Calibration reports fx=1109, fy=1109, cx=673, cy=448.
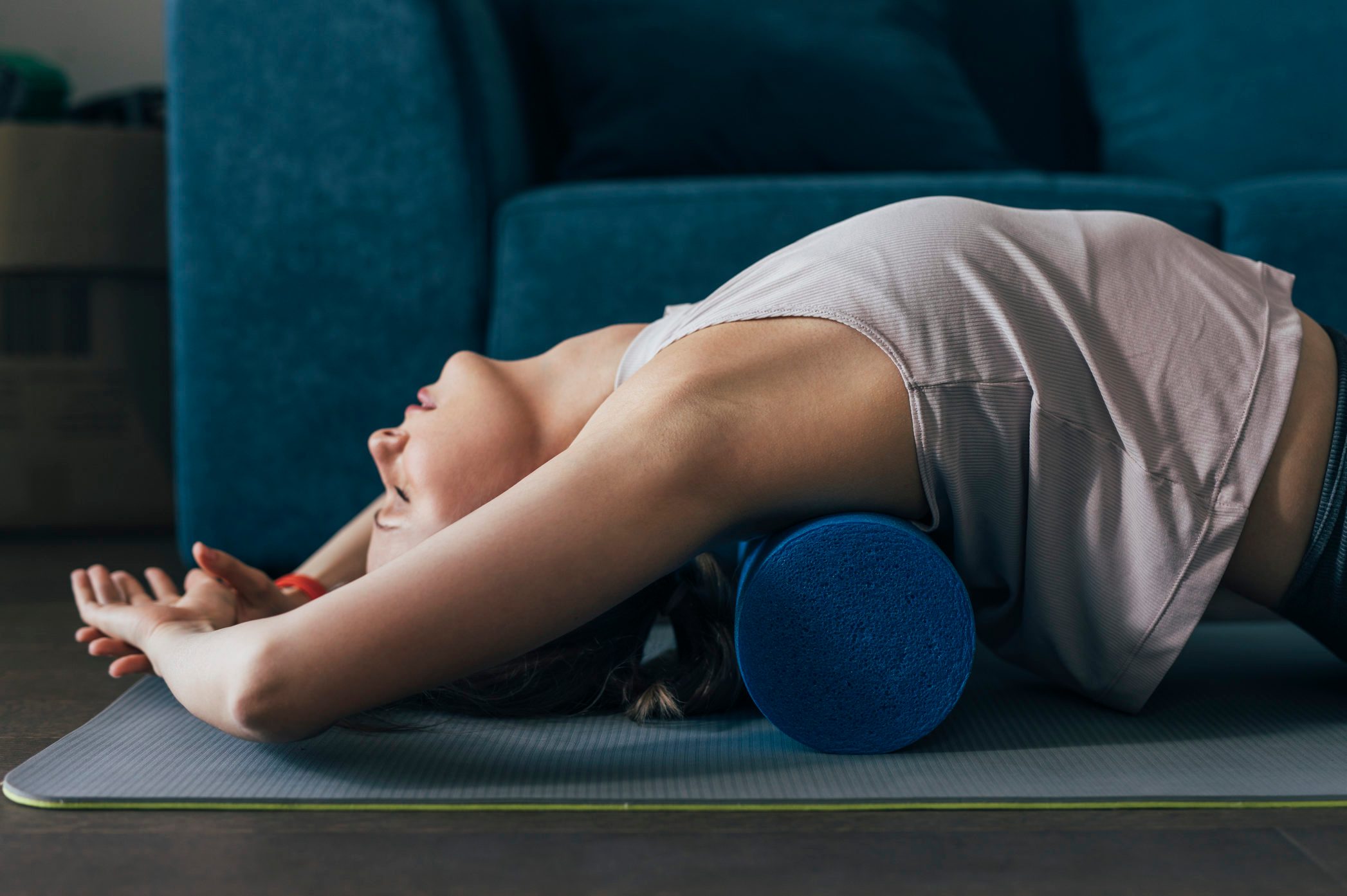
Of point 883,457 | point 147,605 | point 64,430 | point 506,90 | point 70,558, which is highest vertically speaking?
point 506,90

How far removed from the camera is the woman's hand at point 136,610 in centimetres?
94

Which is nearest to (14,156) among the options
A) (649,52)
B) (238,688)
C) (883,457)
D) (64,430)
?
(64,430)

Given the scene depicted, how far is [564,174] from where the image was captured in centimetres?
171

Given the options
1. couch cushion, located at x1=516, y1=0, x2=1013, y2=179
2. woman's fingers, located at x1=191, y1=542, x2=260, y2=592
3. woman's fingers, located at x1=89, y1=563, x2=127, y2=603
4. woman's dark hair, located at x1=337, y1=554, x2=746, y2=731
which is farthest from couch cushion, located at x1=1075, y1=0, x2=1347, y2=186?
woman's fingers, located at x1=89, y1=563, x2=127, y2=603

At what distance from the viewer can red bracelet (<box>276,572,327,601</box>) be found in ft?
3.82

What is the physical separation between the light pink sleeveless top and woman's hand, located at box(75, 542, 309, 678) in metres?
0.51

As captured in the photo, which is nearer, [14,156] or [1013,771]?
[1013,771]

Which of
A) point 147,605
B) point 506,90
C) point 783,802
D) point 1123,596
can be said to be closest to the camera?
point 783,802

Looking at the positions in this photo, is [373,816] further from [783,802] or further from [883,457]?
[883,457]

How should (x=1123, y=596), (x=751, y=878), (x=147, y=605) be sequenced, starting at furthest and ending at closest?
(x=147, y=605)
(x=1123, y=596)
(x=751, y=878)

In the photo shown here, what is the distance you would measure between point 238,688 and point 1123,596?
2.02 feet

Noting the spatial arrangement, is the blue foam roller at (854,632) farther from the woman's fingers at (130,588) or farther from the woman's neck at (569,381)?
the woman's fingers at (130,588)

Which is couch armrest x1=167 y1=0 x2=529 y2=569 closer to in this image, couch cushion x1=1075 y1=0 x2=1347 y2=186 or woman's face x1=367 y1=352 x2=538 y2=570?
woman's face x1=367 y1=352 x2=538 y2=570

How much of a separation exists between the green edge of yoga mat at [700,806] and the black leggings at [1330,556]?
19cm
